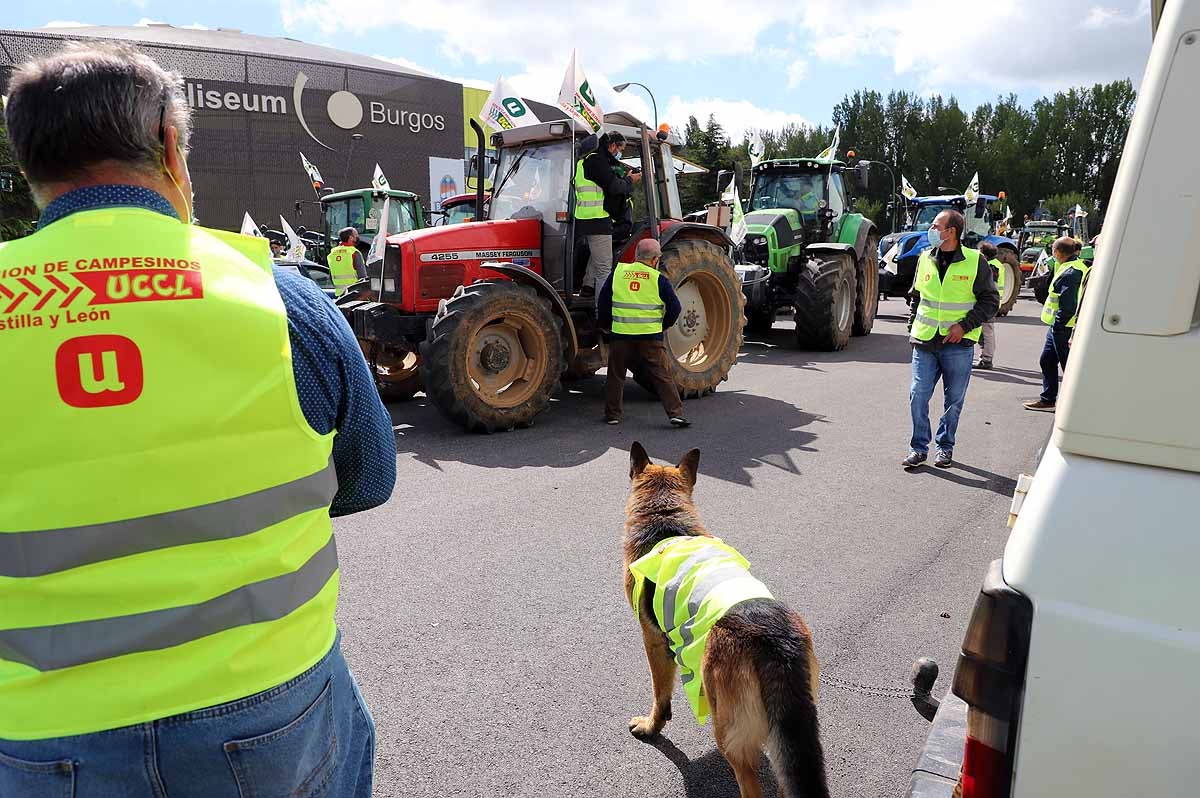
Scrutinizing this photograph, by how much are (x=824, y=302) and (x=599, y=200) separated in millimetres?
5372

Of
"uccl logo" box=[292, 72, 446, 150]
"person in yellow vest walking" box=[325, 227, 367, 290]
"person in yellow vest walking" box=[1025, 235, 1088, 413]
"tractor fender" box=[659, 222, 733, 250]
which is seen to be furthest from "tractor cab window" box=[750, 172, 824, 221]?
"uccl logo" box=[292, 72, 446, 150]

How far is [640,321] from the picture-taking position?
743cm

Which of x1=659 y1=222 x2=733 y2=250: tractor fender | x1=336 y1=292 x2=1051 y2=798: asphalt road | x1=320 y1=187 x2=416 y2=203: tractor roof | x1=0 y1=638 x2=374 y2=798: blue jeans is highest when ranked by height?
x1=320 y1=187 x2=416 y2=203: tractor roof

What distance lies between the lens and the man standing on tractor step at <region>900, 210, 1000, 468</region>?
6.21m

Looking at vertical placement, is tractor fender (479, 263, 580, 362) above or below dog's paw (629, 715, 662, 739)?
above

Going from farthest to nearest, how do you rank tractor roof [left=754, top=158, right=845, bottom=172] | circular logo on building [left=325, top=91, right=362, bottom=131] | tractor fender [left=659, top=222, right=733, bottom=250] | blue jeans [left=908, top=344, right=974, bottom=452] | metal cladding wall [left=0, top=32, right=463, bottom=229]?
1. circular logo on building [left=325, top=91, right=362, bottom=131]
2. metal cladding wall [left=0, top=32, right=463, bottom=229]
3. tractor roof [left=754, top=158, right=845, bottom=172]
4. tractor fender [left=659, top=222, right=733, bottom=250]
5. blue jeans [left=908, top=344, right=974, bottom=452]

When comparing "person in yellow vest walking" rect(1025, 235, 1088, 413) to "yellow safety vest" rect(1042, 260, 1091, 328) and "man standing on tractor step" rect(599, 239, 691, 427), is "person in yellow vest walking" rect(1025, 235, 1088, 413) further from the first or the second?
"man standing on tractor step" rect(599, 239, 691, 427)

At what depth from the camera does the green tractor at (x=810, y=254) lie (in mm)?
12094

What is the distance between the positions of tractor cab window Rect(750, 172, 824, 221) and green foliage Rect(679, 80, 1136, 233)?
36514 millimetres

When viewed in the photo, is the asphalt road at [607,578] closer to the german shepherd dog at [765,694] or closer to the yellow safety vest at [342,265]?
the german shepherd dog at [765,694]

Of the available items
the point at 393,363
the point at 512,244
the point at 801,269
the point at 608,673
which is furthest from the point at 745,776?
the point at 801,269

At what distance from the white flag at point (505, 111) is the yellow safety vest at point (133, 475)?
775cm

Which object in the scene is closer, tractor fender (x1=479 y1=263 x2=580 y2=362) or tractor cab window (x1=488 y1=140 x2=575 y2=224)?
tractor fender (x1=479 y1=263 x2=580 y2=362)

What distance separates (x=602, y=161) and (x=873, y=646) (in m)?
5.49
